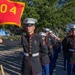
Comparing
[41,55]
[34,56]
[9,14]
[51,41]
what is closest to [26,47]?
[34,56]

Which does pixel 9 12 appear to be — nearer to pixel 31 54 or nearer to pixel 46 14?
pixel 31 54

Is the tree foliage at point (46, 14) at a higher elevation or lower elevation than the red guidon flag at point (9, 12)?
lower

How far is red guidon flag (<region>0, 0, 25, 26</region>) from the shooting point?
24.7 feet

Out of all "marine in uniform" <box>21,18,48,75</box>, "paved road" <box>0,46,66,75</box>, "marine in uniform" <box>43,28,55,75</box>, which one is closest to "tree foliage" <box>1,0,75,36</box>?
"paved road" <box>0,46,66,75</box>

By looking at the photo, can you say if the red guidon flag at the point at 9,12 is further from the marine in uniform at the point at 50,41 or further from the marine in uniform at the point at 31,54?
the marine in uniform at the point at 50,41

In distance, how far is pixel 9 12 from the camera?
299 inches

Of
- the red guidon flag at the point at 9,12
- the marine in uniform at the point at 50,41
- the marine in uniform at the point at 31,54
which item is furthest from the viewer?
the marine in uniform at the point at 50,41

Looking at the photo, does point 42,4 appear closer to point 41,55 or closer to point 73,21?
point 73,21

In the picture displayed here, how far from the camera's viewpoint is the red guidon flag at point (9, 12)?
7.52 metres

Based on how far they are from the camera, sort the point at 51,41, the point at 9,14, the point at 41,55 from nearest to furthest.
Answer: the point at 9,14
the point at 41,55
the point at 51,41

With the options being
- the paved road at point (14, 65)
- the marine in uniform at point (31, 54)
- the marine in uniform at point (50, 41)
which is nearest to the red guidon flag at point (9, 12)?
the marine in uniform at point (31, 54)

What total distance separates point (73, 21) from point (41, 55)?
1688 centimetres

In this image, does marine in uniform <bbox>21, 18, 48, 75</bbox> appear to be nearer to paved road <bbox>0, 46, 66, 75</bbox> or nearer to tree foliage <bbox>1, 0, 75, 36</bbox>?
paved road <bbox>0, 46, 66, 75</bbox>

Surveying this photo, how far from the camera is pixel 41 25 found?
22625 millimetres
